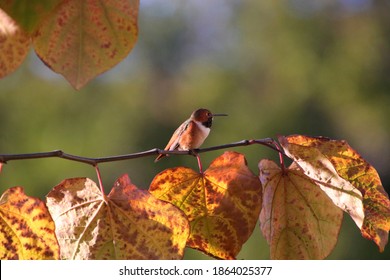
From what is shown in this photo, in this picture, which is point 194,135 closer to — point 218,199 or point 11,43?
point 218,199

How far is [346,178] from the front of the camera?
0.71 metres

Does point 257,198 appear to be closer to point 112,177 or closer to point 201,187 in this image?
point 201,187

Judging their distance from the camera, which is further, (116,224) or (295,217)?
(295,217)

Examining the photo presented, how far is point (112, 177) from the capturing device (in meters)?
9.17

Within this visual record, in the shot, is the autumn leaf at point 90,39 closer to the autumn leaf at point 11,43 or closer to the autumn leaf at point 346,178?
the autumn leaf at point 11,43

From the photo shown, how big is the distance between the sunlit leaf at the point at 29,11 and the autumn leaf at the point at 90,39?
0.03 m

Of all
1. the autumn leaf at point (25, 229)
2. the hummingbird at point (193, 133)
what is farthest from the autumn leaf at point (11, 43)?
the hummingbird at point (193, 133)

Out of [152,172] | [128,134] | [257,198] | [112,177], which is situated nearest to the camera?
Result: [257,198]

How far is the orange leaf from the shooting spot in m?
0.74

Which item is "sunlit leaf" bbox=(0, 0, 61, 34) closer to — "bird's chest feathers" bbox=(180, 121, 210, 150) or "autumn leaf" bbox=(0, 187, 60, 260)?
"autumn leaf" bbox=(0, 187, 60, 260)

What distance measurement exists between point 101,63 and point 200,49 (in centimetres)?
1186

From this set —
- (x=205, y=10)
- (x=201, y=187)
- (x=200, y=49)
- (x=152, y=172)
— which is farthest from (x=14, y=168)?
(x=201, y=187)

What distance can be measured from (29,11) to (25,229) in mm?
199

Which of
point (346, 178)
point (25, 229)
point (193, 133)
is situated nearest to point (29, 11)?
point (25, 229)
